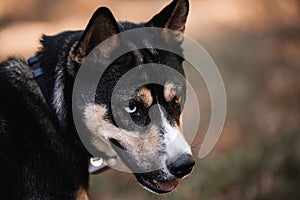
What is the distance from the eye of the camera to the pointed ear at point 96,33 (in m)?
3.49

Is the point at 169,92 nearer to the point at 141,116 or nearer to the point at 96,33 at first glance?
the point at 141,116

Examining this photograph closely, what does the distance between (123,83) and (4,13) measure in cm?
441

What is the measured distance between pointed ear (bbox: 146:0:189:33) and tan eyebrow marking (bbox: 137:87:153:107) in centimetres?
51

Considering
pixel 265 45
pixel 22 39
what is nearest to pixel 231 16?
pixel 265 45

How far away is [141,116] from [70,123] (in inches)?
16.9

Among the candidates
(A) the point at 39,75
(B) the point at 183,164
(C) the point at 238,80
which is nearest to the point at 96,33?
(A) the point at 39,75

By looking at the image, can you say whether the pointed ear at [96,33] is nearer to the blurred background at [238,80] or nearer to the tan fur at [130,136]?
the tan fur at [130,136]

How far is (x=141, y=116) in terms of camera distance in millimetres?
3619

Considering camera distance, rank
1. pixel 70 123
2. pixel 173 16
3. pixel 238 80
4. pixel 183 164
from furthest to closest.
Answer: pixel 238 80 < pixel 173 16 < pixel 70 123 < pixel 183 164

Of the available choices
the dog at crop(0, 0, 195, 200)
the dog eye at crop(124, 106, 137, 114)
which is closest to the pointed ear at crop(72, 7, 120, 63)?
the dog at crop(0, 0, 195, 200)

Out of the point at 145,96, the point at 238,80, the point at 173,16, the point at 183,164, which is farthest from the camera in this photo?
the point at 238,80

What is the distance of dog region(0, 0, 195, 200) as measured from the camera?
11.6 ft

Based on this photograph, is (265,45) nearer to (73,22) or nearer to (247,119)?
(247,119)

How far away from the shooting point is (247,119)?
22.6 feet
